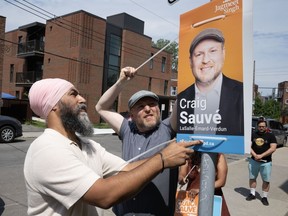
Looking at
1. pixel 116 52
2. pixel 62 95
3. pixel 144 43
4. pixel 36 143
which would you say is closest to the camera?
pixel 36 143

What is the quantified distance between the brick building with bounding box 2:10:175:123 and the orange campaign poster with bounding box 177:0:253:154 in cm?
2223

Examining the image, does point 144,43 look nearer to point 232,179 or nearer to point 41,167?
point 232,179

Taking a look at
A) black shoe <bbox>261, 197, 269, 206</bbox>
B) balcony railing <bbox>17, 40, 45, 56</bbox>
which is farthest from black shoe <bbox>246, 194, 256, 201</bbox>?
balcony railing <bbox>17, 40, 45, 56</bbox>

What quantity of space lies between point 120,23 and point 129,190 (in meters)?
32.7

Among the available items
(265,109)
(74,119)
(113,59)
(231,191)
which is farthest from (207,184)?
(265,109)

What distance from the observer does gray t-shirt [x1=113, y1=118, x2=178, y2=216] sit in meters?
2.46

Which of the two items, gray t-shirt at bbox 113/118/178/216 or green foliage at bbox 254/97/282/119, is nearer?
gray t-shirt at bbox 113/118/178/216

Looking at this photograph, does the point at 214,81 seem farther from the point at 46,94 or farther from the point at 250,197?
the point at 250,197

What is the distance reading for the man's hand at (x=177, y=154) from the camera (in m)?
1.70

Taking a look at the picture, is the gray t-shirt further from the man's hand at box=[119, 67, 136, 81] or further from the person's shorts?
the person's shorts

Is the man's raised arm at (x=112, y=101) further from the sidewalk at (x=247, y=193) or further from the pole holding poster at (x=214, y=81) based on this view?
the sidewalk at (x=247, y=193)

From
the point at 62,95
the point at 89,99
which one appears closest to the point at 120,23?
the point at 89,99

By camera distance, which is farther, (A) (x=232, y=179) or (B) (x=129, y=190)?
(A) (x=232, y=179)

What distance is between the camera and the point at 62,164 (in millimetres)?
1658
